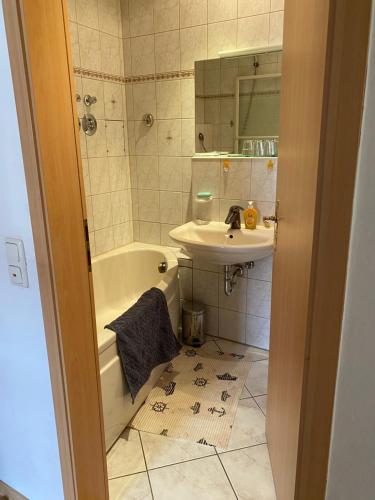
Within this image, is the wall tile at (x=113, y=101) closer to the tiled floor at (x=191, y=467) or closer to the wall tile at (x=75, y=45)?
the wall tile at (x=75, y=45)

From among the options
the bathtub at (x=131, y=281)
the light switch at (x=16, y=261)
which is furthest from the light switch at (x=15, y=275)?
the bathtub at (x=131, y=281)

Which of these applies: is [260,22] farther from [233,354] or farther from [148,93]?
[233,354]

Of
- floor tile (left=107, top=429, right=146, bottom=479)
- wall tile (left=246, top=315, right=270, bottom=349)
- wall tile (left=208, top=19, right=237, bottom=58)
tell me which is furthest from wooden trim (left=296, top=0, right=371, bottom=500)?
wall tile (left=208, top=19, right=237, bottom=58)

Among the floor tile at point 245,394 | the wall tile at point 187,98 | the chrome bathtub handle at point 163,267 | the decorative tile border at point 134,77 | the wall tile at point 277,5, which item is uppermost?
the wall tile at point 277,5

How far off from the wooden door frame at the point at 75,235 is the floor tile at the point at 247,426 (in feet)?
2.39

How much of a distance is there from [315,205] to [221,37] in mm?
1871

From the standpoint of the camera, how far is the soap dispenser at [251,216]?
90.0 inches

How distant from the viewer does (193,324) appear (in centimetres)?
251

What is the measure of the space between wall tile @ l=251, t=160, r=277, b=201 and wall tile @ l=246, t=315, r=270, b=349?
2.66 ft

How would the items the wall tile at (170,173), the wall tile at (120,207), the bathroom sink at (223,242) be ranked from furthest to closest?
the wall tile at (120,207)
the wall tile at (170,173)
the bathroom sink at (223,242)

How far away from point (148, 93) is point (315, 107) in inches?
77.1

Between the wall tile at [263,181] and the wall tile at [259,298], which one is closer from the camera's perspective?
the wall tile at [263,181]

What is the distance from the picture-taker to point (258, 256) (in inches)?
78.3

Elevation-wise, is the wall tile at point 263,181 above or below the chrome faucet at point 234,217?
above
